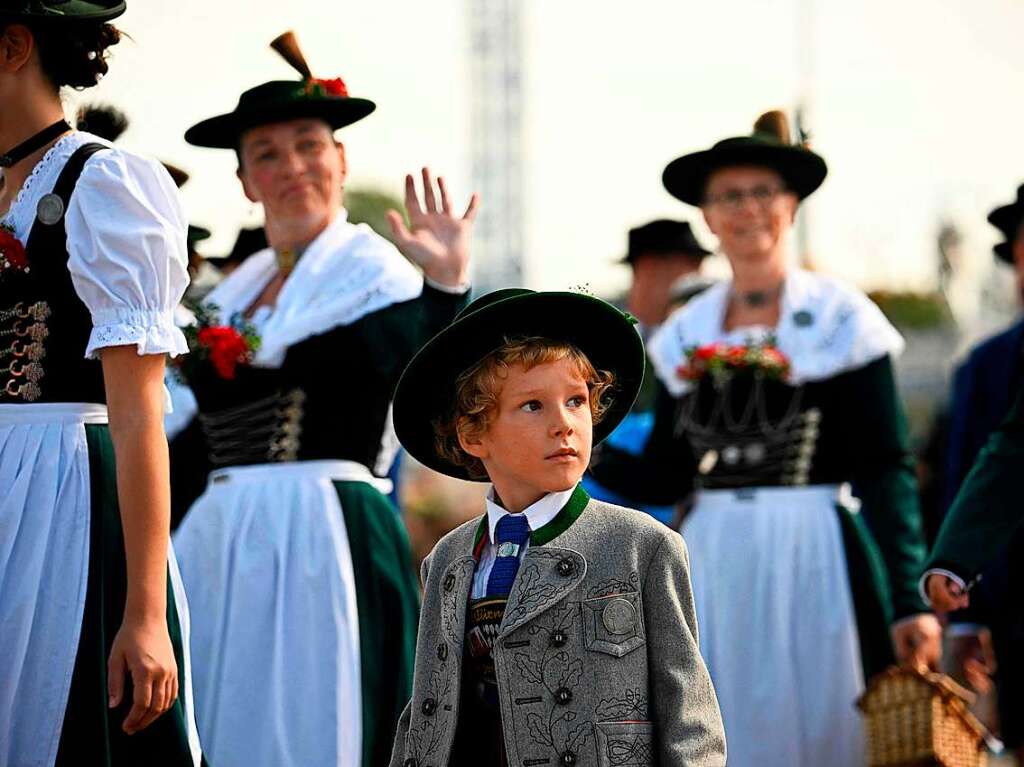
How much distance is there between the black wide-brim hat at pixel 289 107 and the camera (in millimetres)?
5676

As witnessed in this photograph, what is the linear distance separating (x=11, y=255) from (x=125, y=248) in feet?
0.82

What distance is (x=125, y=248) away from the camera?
12.1 feet

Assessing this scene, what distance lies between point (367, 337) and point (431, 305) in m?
0.28

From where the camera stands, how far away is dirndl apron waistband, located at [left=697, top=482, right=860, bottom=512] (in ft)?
21.0

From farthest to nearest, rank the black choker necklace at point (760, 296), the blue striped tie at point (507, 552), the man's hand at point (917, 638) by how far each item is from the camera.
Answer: the black choker necklace at point (760, 296) < the man's hand at point (917, 638) < the blue striped tie at point (507, 552)

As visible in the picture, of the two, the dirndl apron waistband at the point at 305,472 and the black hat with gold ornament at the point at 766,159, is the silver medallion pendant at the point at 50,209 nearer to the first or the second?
the dirndl apron waistband at the point at 305,472

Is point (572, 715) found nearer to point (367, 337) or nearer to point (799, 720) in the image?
point (367, 337)

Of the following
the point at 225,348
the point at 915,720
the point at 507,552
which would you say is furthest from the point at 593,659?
the point at 915,720

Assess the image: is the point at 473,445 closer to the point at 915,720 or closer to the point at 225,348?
the point at 225,348

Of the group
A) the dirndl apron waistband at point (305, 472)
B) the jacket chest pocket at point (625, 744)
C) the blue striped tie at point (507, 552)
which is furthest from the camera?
the dirndl apron waistband at point (305, 472)

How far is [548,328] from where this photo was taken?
3.75m

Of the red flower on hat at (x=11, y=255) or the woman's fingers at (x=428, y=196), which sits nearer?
the red flower on hat at (x=11, y=255)

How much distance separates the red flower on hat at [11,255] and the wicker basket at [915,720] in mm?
3212

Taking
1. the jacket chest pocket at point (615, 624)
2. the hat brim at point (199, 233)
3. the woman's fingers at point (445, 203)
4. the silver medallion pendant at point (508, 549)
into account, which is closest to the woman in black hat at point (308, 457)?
the woman's fingers at point (445, 203)
